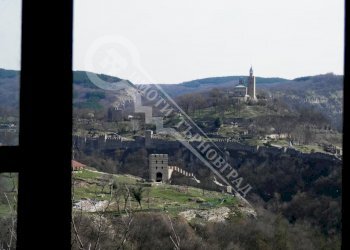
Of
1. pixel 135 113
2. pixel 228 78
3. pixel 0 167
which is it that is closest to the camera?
pixel 0 167

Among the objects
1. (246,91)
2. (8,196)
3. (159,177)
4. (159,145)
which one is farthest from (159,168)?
(8,196)

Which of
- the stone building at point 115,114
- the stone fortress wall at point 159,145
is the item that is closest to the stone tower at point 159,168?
the stone fortress wall at point 159,145

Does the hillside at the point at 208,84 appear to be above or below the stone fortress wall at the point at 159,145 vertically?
above

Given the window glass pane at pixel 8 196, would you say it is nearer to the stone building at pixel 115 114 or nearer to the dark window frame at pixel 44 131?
the dark window frame at pixel 44 131

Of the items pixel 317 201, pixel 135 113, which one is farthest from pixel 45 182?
pixel 135 113

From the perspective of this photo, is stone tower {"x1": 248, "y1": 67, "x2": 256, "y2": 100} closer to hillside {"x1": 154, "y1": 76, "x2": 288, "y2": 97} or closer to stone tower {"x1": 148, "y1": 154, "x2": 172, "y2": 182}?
hillside {"x1": 154, "y1": 76, "x2": 288, "y2": 97}

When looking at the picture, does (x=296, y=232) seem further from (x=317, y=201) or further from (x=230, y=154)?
(x=230, y=154)
